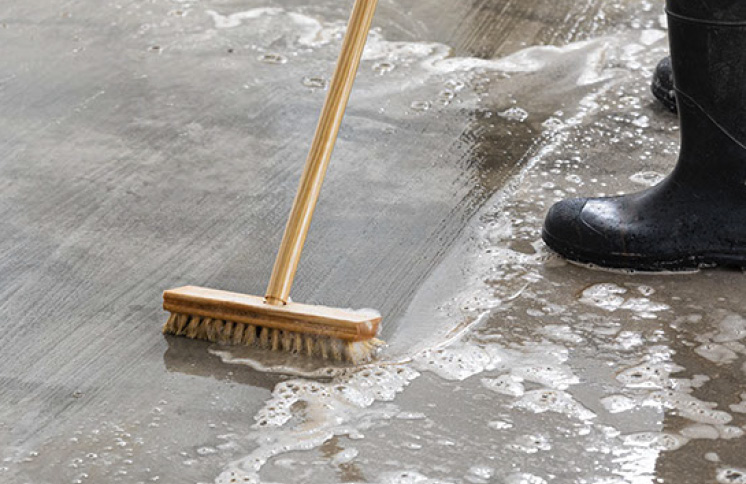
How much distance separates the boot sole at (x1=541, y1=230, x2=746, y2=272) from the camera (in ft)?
6.37

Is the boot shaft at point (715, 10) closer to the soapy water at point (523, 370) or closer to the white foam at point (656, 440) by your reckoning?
Result: the soapy water at point (523, 370)

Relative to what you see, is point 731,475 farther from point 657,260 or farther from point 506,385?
point 657,260

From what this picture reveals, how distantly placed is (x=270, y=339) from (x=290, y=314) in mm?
75

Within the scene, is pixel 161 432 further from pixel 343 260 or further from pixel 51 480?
pixel 343 260

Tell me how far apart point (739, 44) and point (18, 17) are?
2.16 metres

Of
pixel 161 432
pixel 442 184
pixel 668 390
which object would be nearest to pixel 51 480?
pixel 161 432

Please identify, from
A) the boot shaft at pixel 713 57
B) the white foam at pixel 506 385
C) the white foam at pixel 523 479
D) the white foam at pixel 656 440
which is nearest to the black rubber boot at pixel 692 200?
the boot shaft at pixel 713 57

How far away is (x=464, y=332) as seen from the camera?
177 centimetres

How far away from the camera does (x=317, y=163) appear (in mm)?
1829

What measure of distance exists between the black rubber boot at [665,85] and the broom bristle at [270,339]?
1.19 meters

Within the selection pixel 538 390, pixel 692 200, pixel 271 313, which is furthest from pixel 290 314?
pixel 692 200

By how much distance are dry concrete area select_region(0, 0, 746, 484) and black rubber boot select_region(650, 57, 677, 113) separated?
0.04 m

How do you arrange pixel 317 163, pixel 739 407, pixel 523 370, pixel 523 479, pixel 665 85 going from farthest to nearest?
1. pixel 665 85
2. pixel 317 163
3. pixel 523 370
4. pixel 739 407
5. pixel 523 479

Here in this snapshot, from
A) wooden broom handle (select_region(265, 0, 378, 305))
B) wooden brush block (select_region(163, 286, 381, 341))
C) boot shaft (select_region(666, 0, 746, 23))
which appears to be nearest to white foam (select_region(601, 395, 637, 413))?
wooden brush block (select_region(163, 286, 381, 341))
